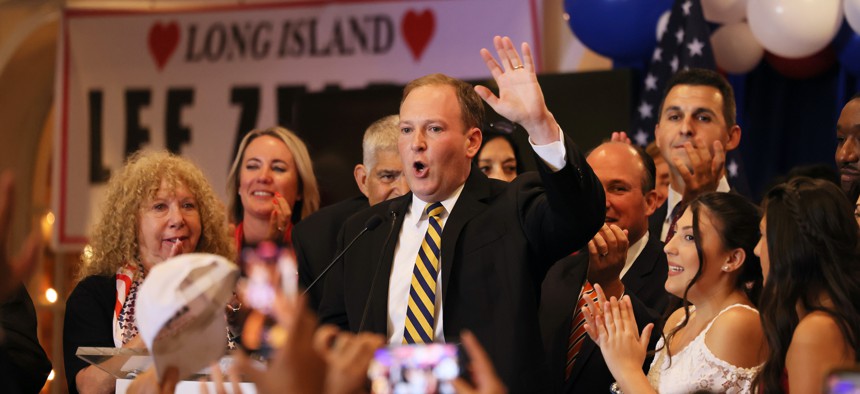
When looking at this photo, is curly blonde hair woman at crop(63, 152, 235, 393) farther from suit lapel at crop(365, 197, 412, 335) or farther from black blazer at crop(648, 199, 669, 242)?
black blazer at crop(648, 199, 669, 242)

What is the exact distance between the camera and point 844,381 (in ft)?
4.37

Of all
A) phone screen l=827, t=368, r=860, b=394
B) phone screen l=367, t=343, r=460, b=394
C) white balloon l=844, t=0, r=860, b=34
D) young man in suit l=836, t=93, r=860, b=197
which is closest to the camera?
phone screen l=827, t=368, r=860, b=394

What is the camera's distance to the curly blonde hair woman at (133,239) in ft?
12.0

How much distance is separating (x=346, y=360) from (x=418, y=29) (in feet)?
18.6

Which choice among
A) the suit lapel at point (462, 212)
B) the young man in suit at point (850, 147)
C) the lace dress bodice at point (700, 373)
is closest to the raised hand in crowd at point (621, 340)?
the lace dress bodice at point (700, 373)

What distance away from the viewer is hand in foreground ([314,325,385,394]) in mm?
1539

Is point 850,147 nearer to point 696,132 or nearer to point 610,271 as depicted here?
point 696,132

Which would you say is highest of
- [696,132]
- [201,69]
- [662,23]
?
[201,69]

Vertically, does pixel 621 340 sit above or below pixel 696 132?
below

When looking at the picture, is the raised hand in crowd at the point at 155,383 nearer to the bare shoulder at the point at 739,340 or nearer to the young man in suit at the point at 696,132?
the bare shoulder at the point at 739,340

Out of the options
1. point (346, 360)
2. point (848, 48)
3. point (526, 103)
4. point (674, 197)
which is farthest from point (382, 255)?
point (848, 48)

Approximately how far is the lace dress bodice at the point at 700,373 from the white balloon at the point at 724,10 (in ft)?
8.34

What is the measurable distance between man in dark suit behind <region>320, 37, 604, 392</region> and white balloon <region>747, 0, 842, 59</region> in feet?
7.30

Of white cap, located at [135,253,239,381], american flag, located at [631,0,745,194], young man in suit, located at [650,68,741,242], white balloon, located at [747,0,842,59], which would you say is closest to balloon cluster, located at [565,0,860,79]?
white balloon, located at [747,0,842,59]
